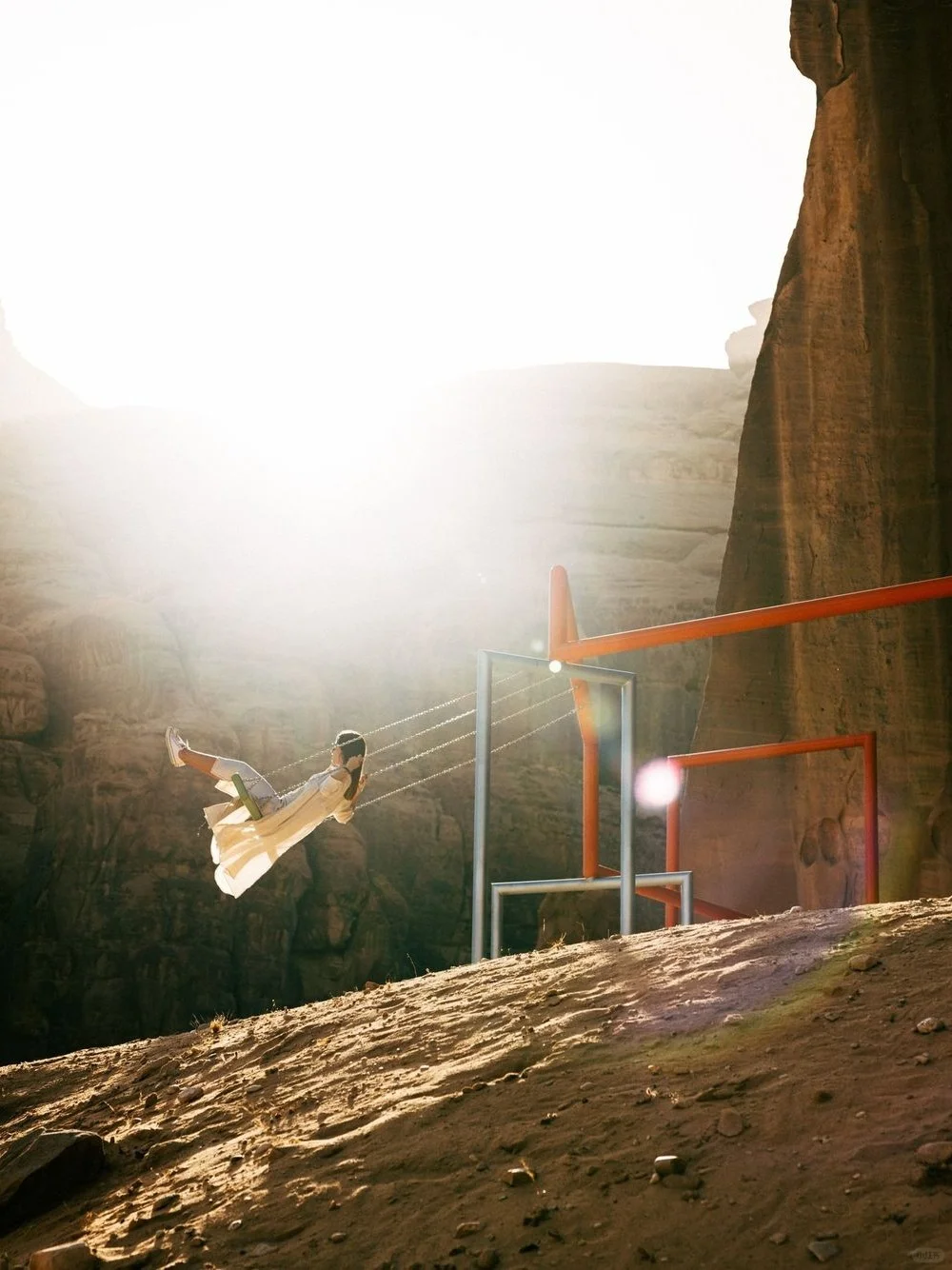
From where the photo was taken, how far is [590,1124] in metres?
3.78

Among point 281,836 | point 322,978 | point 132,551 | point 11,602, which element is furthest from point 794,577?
point 132,551

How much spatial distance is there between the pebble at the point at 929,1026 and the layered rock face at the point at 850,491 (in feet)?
26.8

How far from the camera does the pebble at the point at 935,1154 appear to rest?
310 cm

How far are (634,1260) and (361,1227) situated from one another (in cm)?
84

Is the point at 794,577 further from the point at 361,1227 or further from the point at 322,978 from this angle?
the point at 322,978

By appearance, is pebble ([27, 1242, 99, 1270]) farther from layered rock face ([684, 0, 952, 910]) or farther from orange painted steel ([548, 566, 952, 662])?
layered rock face ([684, 0, 952, 910])

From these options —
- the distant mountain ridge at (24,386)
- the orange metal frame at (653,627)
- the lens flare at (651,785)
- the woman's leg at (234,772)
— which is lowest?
the lens flare at (651,785)

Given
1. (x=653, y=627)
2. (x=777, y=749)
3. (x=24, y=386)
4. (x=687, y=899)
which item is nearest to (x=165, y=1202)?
(x=653, y=627)

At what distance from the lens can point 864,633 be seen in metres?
13.1

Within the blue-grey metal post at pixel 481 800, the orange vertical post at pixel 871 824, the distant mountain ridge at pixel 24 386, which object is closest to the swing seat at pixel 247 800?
the blue-grey metal post at pixel 481 800

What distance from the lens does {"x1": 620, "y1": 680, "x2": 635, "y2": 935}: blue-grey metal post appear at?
21.8 feet

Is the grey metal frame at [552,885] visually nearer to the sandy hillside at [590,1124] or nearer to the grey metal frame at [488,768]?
the grey metal frame at [488,768]

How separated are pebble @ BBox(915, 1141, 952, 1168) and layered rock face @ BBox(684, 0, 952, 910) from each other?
893 centimetres

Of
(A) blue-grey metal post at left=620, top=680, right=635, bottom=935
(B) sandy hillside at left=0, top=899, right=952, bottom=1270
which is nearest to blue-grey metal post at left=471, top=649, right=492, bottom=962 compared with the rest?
(A) blue-grey metal post at left=620, top=680, right=635, bottom=935
